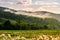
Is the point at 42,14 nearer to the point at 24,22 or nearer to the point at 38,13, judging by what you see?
the point at 38,13

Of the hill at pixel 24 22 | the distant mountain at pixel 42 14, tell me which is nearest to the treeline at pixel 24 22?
the hill at pixel 24 22

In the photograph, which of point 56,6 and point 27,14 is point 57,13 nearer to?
point 56,6

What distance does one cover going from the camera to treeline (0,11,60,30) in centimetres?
632

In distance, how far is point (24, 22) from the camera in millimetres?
6562

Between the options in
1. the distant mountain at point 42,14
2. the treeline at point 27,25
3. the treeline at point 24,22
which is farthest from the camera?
the distant mountain at point 42,14

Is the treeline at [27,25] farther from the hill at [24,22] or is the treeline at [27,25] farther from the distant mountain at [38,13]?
the distant mountain at [38,13]

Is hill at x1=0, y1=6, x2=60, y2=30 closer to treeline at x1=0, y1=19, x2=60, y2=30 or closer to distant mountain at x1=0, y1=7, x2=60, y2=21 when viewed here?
treeline at x1=0, y1=19, x2=60, y2=30

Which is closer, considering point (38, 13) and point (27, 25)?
point (27, 25)

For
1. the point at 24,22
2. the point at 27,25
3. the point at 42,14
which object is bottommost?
the point at 27,25

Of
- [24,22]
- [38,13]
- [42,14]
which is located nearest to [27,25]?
[24,22]

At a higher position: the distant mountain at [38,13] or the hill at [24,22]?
the distant mountain at [38,13]

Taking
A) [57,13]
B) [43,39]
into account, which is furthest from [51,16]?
[43,39]

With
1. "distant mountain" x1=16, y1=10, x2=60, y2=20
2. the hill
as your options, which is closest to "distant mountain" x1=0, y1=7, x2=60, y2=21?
"distant mountain" x1=16, y1=10, x2=60, y2=20

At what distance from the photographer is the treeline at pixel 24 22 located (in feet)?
20.7
